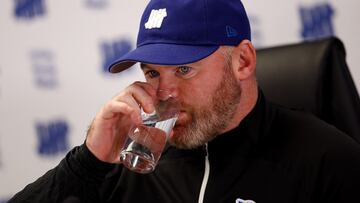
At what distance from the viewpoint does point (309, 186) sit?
2.74ft

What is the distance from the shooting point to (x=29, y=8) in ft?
5.26

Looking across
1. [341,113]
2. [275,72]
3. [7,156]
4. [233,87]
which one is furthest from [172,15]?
[7,156]

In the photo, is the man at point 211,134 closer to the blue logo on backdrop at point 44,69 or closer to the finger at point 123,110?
the finger at point 123,110

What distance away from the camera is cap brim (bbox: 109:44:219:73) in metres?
0.82

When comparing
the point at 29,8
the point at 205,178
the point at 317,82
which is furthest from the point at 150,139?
the point at 29,8

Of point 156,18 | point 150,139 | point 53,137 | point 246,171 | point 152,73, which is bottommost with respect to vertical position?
point 53,137

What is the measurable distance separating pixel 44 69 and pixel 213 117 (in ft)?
3.13

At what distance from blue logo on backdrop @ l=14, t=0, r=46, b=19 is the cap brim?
34.6 inches

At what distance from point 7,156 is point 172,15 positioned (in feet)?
3.63

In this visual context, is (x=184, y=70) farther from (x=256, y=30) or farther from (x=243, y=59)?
(x=256, y=30)

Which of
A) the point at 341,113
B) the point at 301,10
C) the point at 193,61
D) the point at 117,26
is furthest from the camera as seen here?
the point at 117,26

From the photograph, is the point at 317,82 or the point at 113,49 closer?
the point at 317,82

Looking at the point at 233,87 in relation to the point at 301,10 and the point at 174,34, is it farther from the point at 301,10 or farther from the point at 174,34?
the point at 301,10

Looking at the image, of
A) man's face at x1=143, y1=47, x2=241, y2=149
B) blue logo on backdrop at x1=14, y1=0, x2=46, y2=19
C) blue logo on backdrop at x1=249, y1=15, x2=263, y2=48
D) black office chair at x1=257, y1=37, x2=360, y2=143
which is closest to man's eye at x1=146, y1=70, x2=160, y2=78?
man's face at x1=143, y1=47, x2=241, y2=149
